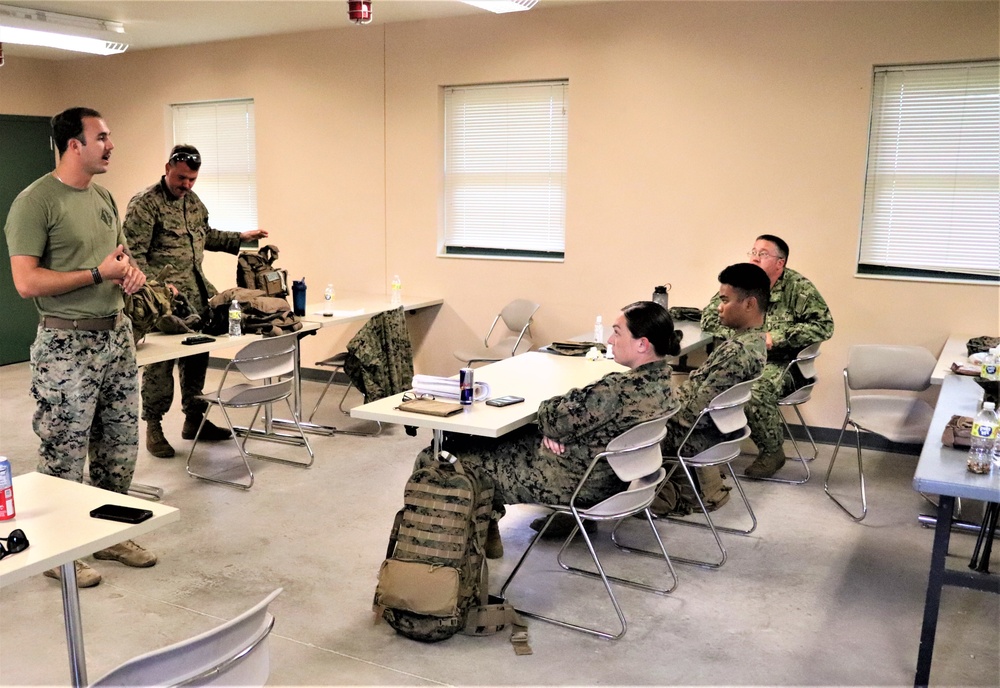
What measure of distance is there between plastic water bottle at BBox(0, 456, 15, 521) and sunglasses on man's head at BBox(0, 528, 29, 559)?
6.5 inches

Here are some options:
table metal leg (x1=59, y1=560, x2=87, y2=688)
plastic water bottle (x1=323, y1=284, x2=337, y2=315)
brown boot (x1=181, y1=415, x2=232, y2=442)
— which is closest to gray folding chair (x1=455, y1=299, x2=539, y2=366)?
plastic water bottle (x1=323, y1=284, x2=337, y2=315)

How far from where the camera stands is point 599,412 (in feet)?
10.4

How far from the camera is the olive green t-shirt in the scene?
329 cm

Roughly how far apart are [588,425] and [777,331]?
2.51 metres

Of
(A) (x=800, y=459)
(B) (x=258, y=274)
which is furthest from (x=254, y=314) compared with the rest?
(A) (x=800, y=459)

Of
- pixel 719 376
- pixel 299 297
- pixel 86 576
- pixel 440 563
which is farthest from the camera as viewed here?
pixel 299 297

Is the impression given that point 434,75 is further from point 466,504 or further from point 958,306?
point 466,504

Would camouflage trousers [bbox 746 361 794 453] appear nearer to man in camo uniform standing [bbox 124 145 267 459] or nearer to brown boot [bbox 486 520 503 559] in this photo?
brown boot [bbox 486 520 503 559]

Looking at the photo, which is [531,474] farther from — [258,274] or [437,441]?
[258,274]

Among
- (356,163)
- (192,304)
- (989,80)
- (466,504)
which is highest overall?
(989,80)

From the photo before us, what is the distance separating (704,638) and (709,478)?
4.99 feet

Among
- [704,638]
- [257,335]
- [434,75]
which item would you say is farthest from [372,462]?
[434,75]

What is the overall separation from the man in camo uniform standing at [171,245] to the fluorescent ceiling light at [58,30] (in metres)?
2.02

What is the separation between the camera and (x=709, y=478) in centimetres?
464
